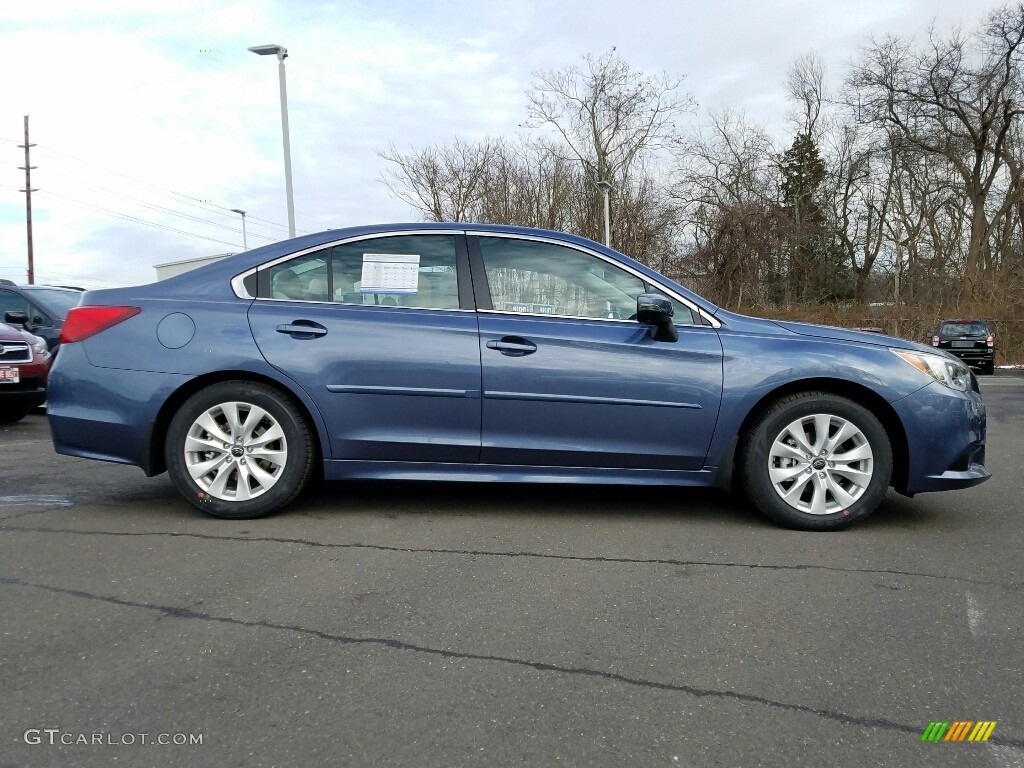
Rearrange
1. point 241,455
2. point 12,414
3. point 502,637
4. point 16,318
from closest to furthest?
point 502,637
point 241,455
point 12,414
point 16,318

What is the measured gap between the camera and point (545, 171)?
112 ft

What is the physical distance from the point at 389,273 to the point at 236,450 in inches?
49.8

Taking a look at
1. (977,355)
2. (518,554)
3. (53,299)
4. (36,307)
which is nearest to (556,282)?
(518,554)

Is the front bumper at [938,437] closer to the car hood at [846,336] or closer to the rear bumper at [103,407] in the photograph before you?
the car hood at [846,336]

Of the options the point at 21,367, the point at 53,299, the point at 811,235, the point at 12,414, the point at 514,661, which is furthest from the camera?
the point at 811,235

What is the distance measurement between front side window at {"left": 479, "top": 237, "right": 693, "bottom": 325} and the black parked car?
8.18 meters

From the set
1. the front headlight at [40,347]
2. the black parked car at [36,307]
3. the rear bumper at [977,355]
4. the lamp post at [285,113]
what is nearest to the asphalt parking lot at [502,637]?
the front headlight at [40,347]

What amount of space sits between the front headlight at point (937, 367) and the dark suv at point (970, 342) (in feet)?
64.2

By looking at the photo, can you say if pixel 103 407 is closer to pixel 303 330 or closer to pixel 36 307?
pixel 303 330

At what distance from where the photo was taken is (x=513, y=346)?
177 inches

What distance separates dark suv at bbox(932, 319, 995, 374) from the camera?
22297 mm

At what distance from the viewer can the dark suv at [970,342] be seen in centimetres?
2230

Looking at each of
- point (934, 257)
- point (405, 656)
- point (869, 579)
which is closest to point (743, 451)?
point (869, 579)

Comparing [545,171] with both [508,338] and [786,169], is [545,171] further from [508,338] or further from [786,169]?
[508,338]
